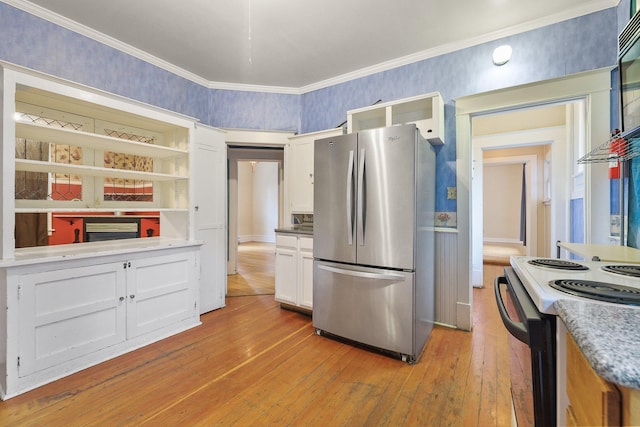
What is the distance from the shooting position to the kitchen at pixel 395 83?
2.21 meters

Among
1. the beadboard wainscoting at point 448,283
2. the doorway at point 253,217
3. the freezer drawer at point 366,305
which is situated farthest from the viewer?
the doorway at point 253,217

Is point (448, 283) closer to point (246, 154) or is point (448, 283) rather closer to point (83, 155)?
point (246, 154)

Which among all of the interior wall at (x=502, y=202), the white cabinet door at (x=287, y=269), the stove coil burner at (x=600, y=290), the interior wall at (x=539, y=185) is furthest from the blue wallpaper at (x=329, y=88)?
the interior wall at (x=502, y=202)

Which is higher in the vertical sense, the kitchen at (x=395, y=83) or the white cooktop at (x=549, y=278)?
the kitchen at (x=395, y=83)

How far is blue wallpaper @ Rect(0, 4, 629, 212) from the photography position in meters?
2.21

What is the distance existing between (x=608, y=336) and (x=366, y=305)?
1854 mm

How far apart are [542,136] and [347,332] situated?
408 cm

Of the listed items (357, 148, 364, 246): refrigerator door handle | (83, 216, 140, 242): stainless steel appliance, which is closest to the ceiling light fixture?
(357, 148, 364, 246): refrigerator door handle

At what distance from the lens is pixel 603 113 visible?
2.15 m

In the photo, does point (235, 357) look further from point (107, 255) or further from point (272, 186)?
point (272, 186)

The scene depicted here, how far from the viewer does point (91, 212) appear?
256cm

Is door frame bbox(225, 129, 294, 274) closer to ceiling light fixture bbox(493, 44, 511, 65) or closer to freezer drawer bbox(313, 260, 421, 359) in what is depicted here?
freezer drawer bbox(313, 260, 421, 359)

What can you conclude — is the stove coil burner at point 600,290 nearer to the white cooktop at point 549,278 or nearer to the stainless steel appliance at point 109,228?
the white cooktop at point 549,278

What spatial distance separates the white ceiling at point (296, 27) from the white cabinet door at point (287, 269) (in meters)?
2.00
